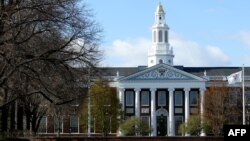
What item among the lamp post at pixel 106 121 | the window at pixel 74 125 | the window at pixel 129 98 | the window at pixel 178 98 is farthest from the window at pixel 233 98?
the window at pixel 74 125

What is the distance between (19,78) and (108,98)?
189 feet

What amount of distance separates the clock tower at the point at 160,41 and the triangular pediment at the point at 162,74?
43.8 feet

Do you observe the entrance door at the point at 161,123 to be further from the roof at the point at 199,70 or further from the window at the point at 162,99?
the roof at the point at 199,70

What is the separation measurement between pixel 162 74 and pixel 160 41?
15.0 m

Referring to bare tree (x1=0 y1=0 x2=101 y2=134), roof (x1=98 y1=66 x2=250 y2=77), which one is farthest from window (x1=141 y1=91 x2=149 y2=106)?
bare tree (x1=0 y1=0 x2=101 y2=134)

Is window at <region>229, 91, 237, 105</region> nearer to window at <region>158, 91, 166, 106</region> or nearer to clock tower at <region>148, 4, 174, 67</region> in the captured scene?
window at <region>158, 91, 166, 106</region>

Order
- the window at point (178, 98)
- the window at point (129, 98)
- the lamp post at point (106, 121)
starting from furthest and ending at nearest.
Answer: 1. the window at point (178, 98)
2. the window at point (129, 98)
3. the lamp post at point (106, 121)

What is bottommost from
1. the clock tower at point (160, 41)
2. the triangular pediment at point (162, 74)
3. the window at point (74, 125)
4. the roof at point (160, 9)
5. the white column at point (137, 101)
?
the window at point (74, 125)

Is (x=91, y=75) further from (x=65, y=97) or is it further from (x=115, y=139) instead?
(x=115, y=139)

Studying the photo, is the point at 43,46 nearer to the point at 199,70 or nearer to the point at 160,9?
the point at 199,70

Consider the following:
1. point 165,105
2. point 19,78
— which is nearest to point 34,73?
point 19,78

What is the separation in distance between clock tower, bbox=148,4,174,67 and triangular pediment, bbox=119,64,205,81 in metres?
13.4

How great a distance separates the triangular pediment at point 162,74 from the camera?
11444cm

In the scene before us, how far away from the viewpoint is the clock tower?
12687cm
